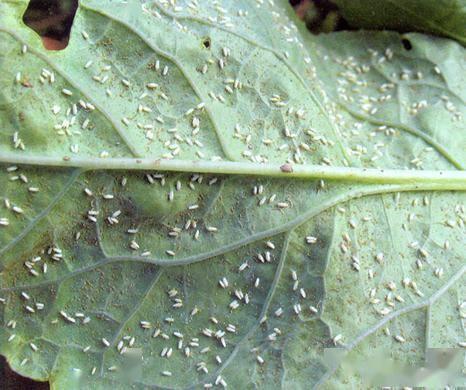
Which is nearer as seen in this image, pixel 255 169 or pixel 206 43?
pixel 255 169

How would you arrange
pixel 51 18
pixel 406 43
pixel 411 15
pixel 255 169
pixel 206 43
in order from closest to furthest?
pixel 255 169 < pixel 206 43 < pixel 51 18 < pixel 411 15 < pixel 406 43

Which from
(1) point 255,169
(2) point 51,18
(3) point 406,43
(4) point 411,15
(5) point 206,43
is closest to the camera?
(1) point 255,169

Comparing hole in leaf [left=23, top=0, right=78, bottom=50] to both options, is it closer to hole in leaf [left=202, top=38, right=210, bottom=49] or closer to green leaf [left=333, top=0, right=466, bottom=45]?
hole in leaf [left=202, top=38, right=210, bottom=49]

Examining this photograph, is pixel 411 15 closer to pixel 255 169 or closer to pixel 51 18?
pixel 255 169

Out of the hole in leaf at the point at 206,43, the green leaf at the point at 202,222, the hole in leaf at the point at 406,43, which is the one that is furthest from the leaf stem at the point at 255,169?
the hole in leaf at the point at 406,43

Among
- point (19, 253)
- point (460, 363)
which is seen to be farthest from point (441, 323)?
point (19, 253)

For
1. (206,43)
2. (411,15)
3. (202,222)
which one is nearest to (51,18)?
(206,43)
